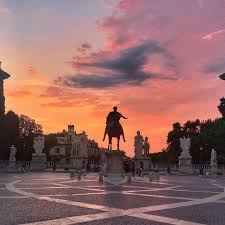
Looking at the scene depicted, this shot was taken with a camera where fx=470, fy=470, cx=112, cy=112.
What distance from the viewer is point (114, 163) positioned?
101ft

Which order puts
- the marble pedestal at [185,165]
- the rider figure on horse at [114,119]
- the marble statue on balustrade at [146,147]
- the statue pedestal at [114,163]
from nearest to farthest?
the statue pedestal at [114,163]
the rider figure on horse at [114,119]
the marble pedestal at [185,165]
the marble statue on balustrade at [146,147]

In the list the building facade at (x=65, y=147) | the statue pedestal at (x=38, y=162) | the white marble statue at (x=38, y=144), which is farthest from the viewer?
the building facade at (x=65, y=147)

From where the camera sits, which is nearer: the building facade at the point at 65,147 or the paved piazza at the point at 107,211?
the paved piazza at the point at 107,211

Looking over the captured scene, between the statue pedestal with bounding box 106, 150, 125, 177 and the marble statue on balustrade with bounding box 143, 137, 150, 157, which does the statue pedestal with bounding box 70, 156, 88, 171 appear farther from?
the statue pedestal with bounding box 106, 150, 125, 177

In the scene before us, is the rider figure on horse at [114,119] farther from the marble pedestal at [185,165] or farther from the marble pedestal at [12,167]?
the marble pedestal at [185,165]

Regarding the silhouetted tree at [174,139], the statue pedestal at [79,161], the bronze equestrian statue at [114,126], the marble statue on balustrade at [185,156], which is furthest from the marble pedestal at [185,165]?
the silhouetted tree at [174,139]

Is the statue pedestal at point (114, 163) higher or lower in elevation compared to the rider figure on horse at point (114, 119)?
lower

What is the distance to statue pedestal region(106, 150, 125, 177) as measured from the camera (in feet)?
101

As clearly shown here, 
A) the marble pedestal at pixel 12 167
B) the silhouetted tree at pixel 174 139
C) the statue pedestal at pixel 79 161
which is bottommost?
the marble pedestal at pixel 12 167

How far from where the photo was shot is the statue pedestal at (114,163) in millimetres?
30812

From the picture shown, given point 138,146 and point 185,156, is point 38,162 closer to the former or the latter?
point 138,146

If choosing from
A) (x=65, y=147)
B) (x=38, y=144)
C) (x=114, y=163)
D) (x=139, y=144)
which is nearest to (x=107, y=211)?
(x=114, y=163)

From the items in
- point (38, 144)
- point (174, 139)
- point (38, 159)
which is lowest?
point (38, 159)

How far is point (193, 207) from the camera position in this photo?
1445 cm
